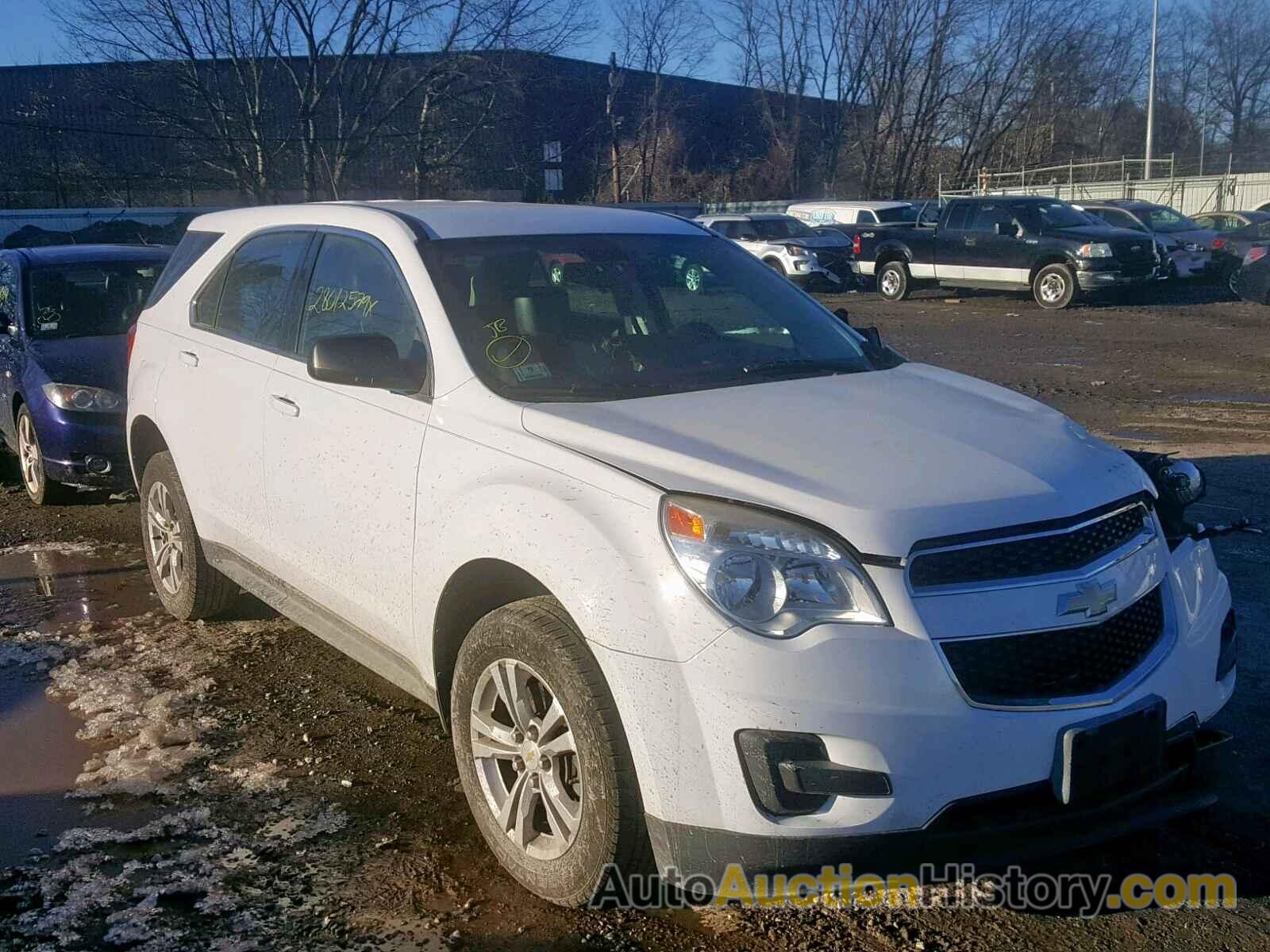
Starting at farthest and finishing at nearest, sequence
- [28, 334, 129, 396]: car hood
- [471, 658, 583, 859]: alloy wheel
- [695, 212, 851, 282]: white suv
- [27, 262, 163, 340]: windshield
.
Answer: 1. [695, 212, 851, 282]: white suv
2. [27, 262, 163, 340]: windshield
3. [28, 334, 129, 396]: car hood
4. [471, 658, 583, 859]: alloy wheel

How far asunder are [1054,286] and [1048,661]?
19441 millimetres

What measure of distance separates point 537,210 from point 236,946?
9.09ft

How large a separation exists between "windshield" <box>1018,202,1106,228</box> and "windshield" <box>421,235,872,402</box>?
59.2ft

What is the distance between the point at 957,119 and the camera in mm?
59938

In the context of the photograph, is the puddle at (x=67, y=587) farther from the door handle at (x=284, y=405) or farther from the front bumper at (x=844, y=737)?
the front bumper at (x=844, y=737)

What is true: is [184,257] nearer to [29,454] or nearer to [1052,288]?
[29,454]

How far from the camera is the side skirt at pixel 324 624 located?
12.6 feet

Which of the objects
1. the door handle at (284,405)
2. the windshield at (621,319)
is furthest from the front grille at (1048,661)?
the door handle at (284,405)

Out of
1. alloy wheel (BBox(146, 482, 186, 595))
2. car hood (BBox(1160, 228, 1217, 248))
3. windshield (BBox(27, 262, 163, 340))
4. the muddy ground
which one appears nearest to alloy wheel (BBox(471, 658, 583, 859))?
the muddy ground

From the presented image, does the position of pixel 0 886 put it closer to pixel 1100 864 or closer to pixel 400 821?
pixel 400 821

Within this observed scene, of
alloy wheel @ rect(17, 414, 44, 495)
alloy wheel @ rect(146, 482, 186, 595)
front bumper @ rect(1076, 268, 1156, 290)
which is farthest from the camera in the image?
front bumper @ rect(1076, 268, 1156, 290)

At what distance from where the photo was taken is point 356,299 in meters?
4.31

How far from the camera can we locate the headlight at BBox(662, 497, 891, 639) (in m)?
2.75

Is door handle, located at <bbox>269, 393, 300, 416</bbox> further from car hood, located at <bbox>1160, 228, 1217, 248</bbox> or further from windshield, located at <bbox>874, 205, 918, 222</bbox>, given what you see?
windshield, located at <bbox>874, 205, 918, 222</bbox>
